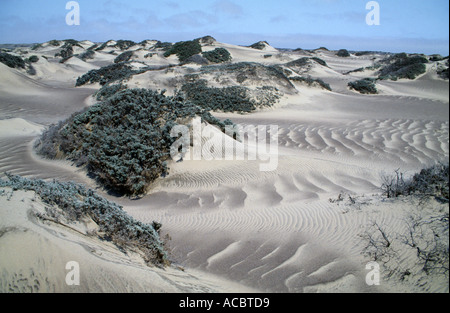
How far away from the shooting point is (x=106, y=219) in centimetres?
401

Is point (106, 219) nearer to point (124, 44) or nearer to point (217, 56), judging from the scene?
point (217, 56)

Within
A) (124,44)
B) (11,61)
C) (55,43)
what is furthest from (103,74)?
(55,43)

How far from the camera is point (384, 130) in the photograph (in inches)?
343

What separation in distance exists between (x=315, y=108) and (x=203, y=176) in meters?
12.1

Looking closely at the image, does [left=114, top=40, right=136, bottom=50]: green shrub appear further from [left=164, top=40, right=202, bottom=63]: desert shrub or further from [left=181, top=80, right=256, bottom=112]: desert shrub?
[left=181, top=80, right=256, bottom=112]: desert shrub

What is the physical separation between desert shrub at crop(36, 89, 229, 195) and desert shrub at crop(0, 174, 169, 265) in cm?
244

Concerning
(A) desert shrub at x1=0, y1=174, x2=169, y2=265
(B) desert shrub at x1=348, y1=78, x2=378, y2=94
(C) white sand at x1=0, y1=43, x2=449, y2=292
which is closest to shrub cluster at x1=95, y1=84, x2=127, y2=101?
(C) white sand at x1=0, y1=43, x2=449, y2=292

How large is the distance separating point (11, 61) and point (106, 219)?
1209 inches

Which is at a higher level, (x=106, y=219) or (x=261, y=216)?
(x=106, y=219)

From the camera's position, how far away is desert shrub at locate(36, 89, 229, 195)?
697 cm

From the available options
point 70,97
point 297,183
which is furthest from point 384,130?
point 70,97

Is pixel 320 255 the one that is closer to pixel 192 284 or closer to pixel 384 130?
pixel 192 284

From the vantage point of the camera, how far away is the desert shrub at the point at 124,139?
6.97 m

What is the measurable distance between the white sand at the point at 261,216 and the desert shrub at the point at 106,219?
29 centimetres
